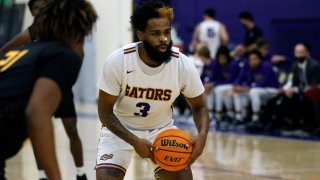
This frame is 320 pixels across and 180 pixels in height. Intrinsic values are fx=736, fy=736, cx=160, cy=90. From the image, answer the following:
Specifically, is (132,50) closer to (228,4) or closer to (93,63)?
(228,4)

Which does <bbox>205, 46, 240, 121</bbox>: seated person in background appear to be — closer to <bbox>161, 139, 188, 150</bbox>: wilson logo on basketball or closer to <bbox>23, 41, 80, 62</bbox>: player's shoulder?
<bbox>161, 139, 188, 150</bbox>: wilson logo on basketball

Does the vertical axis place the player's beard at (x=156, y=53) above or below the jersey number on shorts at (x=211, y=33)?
above

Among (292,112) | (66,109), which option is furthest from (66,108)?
(292,112)

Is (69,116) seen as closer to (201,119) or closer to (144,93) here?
(144,93)

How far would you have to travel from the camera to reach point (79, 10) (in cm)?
378

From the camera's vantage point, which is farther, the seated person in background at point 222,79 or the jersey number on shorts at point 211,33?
the jersey number on shorts at point 211,33

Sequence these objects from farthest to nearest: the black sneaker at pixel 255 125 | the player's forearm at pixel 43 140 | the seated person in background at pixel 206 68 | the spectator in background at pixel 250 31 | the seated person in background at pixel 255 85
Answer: the spectator in background at pixel 250 31 < the seated person in background at pixel 206 68 < the black sneaker at pixel 255 125 < the seated person in background at pixel 255 85 < the player's forearm at pixel 43 140

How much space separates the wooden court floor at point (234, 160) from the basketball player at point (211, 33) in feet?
12.7

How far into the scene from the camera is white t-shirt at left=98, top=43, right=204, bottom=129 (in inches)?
220

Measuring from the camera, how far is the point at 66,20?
3754mm

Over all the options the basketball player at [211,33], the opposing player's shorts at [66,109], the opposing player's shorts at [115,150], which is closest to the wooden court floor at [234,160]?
the opposing player's shorts at [66,109]

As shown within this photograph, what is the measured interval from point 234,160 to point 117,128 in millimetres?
4685

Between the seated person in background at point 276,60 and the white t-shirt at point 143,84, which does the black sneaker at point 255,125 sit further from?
the white t-shirt at point 143,84

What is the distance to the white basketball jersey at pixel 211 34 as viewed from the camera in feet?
54.6
